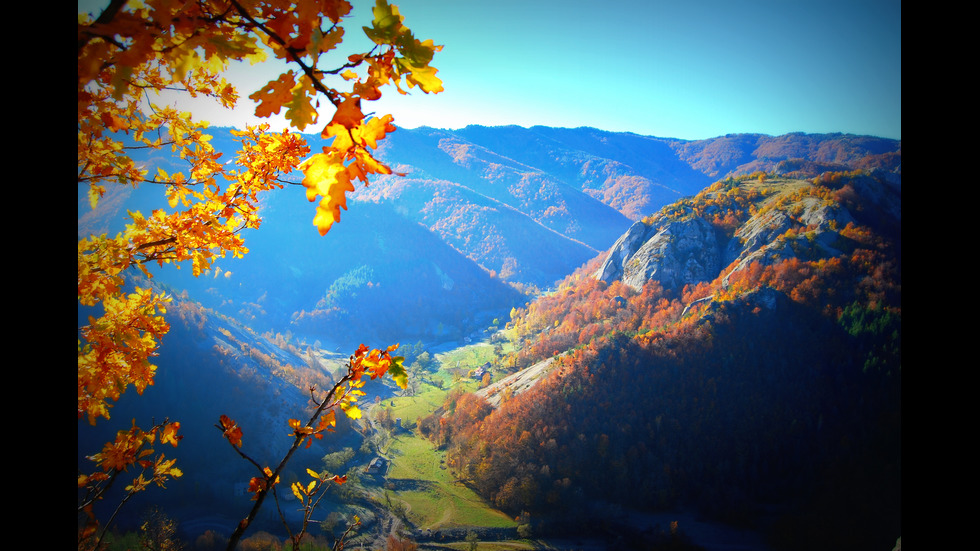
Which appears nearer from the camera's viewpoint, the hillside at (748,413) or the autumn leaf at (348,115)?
the autumn leaf at (348,115)

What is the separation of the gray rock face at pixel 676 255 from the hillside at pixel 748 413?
199 inches

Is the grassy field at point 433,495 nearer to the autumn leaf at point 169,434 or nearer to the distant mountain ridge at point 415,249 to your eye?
the autumn leaf at point 169,434

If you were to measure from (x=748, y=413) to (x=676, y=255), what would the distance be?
19.5m

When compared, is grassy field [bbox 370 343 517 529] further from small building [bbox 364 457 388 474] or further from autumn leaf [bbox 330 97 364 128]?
autumn leaf [bbox 330 97 364 128]

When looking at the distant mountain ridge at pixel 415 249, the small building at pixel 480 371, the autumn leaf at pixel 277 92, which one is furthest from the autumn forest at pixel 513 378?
the distant mountain ridge at pixel 415 249

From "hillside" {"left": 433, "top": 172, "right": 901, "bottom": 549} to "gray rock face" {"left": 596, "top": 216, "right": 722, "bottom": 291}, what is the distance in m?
5.05

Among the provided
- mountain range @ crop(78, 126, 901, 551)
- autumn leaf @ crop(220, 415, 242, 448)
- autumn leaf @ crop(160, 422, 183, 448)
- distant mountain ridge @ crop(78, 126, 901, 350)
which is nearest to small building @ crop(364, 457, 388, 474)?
mountain range @ crop(78, 126, 901, 551)

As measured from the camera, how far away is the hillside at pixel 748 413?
3161 centimetres

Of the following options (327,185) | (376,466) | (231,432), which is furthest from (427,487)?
(327,185)

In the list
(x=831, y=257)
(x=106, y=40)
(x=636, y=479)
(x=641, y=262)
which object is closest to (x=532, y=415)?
(x=636, y=479)

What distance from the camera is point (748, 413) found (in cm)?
3394
